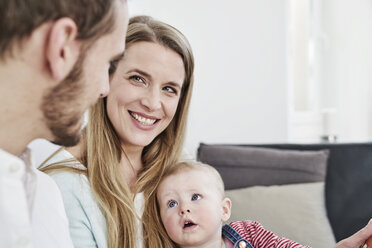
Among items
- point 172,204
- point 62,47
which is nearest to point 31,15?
point 62,47

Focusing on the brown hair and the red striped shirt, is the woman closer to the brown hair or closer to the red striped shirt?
the brown hair

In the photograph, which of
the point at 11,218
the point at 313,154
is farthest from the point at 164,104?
the point at 313,154

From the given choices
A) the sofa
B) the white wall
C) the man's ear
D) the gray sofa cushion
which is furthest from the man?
the white wall

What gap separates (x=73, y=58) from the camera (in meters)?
0.85

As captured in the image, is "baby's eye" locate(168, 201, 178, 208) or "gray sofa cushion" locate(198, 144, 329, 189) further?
"gray sofa cushion" locate(198, 144, 329, 189)

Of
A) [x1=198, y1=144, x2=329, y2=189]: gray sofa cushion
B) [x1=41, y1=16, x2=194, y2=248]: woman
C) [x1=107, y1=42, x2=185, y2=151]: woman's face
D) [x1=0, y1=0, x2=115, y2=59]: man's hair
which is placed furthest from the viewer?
[x1=198, y1=144, x2=329, y2=189]: gray sofa cushion

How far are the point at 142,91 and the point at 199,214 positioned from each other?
41cm

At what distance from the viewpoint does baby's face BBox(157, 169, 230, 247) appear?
1.39 m

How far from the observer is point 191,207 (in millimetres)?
1410

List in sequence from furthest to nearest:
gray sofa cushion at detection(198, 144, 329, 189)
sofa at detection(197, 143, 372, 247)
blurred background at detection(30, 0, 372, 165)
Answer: blurred background at detection(30, 0, 372, 165) < gray sofa cushion at detection(198, 144, 329, 189) < sofa at detection(197, 143, 372, 247)

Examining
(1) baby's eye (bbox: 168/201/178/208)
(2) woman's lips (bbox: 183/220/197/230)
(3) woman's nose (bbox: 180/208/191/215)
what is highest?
(1) baby's eye (bbox: 168/201/178/208)

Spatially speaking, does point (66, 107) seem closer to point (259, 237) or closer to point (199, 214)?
point (199, 214)

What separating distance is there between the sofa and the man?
1.22m

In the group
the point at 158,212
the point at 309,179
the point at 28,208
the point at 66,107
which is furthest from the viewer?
the point at 309,179
